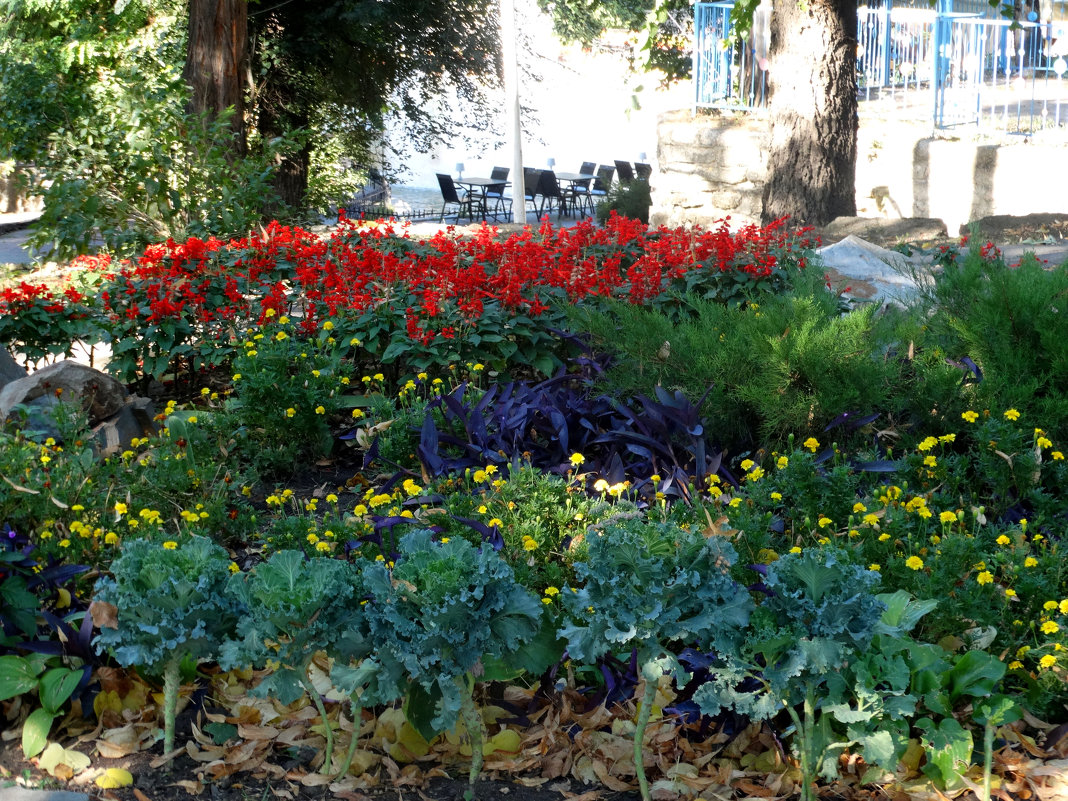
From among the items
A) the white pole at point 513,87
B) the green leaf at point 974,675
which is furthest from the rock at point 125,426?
the white pole at point 513,87

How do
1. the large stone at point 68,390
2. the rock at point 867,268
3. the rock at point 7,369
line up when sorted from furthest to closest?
the rock at point 867,268
the rock at point 7,369
the large stone at point 68,390

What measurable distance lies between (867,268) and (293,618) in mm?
5049

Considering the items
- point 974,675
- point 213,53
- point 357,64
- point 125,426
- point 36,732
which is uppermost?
point 357,64

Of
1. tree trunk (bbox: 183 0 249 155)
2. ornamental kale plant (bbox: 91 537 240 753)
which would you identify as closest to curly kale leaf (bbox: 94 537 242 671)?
ornamental kale plant (bbox: 91 537 240 753)

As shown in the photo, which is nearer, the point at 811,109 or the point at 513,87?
the point at 811,109

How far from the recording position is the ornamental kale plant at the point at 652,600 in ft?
7.13

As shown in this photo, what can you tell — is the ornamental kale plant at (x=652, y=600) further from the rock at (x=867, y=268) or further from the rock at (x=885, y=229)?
the rock at (x=885, y=229)

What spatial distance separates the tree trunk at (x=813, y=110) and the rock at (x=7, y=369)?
248 inches

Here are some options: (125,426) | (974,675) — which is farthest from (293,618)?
(125,426)

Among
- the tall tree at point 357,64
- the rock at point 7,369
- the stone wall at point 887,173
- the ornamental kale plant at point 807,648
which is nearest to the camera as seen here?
the ornamental kale plant at point 807,648

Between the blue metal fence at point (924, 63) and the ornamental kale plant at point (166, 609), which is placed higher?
the blue metal fence at point (924, 63)

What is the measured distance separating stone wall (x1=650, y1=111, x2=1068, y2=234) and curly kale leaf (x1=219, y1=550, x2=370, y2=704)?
831 cm

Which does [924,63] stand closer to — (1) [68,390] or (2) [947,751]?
(1) [68,390]

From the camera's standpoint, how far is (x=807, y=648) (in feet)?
6.92
